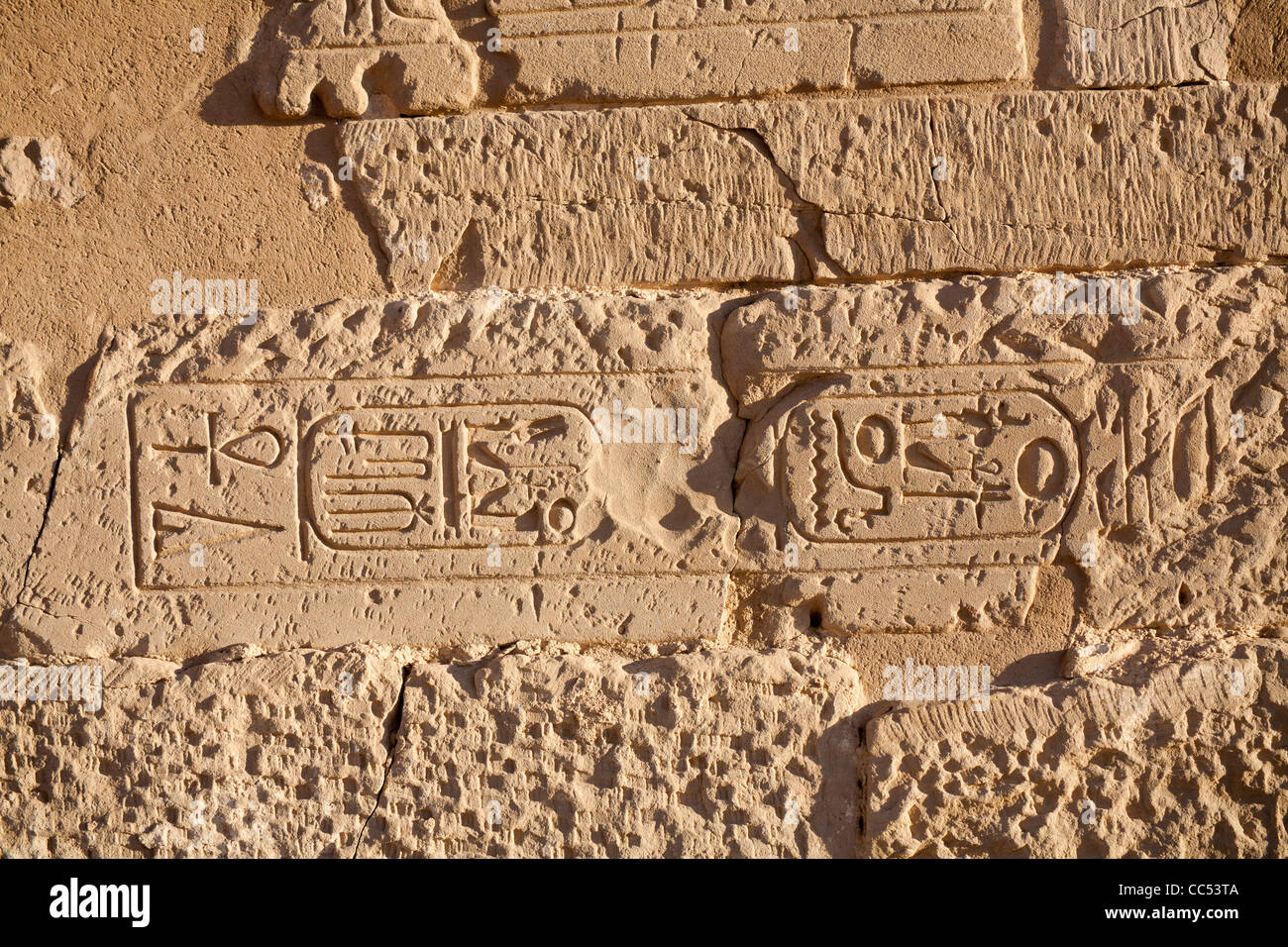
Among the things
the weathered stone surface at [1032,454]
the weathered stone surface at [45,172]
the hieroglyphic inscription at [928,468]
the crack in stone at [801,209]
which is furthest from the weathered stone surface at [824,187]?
the weathered stone surface at [45,172]

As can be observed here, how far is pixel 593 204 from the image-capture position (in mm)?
2689

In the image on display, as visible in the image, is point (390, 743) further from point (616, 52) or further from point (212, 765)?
point (616, 52)

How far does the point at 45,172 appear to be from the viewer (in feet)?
8.98

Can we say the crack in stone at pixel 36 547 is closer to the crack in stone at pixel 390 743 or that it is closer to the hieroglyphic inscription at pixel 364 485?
the hieroglyphic inscription at pixel 364 485

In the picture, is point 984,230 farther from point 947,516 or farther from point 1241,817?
point 1241,817

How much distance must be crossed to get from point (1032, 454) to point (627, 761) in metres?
1.19

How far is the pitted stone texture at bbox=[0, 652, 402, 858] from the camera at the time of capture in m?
2.55

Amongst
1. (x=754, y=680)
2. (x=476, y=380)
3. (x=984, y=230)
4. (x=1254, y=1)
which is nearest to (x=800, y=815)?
(x=754, y=680)

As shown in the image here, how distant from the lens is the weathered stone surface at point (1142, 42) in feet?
8.64

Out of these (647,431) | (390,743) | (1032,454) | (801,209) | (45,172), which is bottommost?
(390,743)

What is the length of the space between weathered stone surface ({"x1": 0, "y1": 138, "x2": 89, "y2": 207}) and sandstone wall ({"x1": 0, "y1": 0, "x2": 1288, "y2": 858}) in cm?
1

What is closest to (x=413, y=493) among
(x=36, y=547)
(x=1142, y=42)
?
(x=36, y=547)

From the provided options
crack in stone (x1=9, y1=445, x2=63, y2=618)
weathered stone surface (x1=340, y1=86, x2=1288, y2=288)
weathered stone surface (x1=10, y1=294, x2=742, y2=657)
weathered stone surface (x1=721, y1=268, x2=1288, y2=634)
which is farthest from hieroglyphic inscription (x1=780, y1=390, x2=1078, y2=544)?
crack in stone (x1=9, y1=445, x2=63, y2=618)
